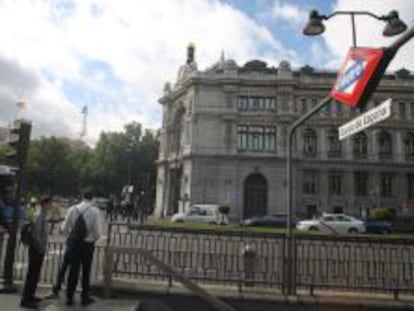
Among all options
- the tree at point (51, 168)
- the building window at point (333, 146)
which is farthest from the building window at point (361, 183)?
the tree at point (51, 168)

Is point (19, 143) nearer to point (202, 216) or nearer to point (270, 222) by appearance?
point (270, 222)

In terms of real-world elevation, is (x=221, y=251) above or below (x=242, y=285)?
above

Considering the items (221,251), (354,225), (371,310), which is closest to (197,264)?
(221,251)

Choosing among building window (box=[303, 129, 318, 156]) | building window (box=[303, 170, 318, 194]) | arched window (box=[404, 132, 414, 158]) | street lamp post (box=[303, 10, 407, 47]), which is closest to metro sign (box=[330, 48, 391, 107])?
street lamp post (box=[303, 10, 407, 47])

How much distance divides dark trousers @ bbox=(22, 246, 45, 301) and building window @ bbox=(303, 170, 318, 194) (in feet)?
151

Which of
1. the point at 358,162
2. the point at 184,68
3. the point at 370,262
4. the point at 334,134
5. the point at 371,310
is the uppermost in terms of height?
the point at 184,68

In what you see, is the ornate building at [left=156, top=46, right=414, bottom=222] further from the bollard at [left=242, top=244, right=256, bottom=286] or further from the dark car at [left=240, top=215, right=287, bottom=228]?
the bollard at [left=242, top=244, right=256, bottom=286]

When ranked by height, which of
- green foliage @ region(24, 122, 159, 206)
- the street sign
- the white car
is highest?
green foliage @ region(24, 122, 159, 206)

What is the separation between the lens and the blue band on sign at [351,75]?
6992 millimetres

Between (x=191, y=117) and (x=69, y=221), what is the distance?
4587 cm

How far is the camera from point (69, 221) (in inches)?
316

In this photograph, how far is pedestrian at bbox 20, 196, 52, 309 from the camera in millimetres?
7633

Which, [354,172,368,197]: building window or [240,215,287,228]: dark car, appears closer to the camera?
[240,215,287,228]: dark car

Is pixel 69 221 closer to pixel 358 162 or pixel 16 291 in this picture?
pixel 16 291
